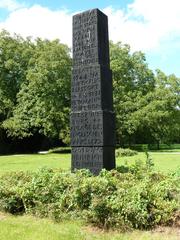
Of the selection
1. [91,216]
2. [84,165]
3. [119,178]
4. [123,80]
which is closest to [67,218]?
[91,216]

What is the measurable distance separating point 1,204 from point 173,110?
36.5m

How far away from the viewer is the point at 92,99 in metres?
8.52

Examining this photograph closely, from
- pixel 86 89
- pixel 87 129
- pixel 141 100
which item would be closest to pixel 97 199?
pixel 87 129

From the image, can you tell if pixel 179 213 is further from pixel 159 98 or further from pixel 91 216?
A: pixel 159 98

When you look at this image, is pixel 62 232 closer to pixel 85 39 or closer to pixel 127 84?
pixel 85 39

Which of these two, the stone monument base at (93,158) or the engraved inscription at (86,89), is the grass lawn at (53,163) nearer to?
the stone monument base at (93,158)

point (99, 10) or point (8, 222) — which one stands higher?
point (99, 10)

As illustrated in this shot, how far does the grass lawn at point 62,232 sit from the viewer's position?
17.9ft

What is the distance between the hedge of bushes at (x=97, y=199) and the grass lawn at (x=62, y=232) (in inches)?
7.0

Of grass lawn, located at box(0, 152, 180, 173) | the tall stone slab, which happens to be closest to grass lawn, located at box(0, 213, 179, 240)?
the tall stone slab

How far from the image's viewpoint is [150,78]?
140ft

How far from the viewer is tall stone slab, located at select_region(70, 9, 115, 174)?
27.5 ft

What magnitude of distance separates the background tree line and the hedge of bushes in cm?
2671

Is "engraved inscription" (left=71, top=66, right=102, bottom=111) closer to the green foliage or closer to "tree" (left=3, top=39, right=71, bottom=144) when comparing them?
"tree" (left=3, top=39, right=71, bottom=144)
